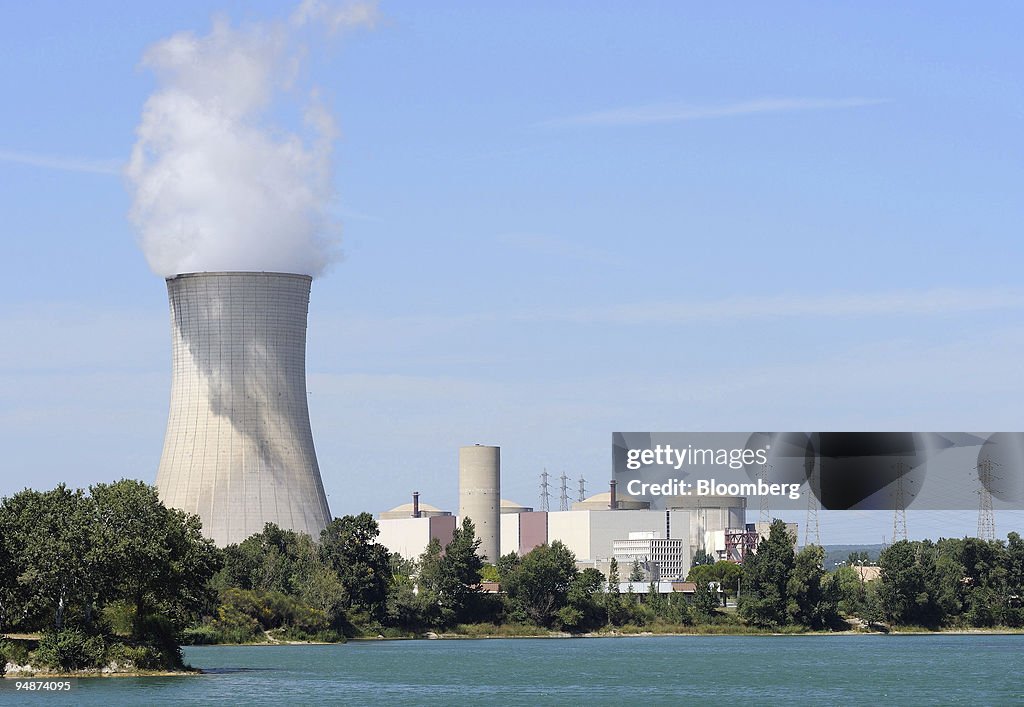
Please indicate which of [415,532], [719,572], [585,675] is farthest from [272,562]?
[415,532]

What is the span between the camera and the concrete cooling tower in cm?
7300

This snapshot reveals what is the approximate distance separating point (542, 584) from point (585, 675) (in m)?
31.2

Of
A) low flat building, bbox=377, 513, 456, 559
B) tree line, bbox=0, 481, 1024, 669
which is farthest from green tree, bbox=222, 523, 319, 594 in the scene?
low flat building, bbox=377, 513, 456, 559

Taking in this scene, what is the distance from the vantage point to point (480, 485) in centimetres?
12938

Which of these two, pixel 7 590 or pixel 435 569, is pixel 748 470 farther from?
pixel 7 590

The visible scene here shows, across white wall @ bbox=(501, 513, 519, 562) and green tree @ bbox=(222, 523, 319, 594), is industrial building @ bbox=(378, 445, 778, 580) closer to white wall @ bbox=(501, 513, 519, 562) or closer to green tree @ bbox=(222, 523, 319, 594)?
white wall @ bbox=(501, 513, 519, 562)

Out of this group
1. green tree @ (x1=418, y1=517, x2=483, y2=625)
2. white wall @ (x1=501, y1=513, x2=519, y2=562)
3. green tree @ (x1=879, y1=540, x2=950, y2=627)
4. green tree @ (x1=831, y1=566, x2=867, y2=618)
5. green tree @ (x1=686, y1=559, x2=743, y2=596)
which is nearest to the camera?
green tree @ (x1=418, y1=517, x2=483, y2=625)

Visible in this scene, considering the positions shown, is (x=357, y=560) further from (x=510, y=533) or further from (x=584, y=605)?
(x=510, y=533)

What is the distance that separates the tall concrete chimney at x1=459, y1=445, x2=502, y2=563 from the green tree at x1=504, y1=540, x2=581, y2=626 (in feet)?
142

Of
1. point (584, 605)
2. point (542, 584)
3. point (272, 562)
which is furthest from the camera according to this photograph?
point (584, 605)

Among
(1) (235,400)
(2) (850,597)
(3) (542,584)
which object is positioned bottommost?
(2) (850,597)

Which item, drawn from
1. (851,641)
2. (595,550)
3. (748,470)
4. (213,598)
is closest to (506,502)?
(595,550)

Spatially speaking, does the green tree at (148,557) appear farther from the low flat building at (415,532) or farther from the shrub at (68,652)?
the low flat building at (415,532)

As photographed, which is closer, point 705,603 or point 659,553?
point 705,603
